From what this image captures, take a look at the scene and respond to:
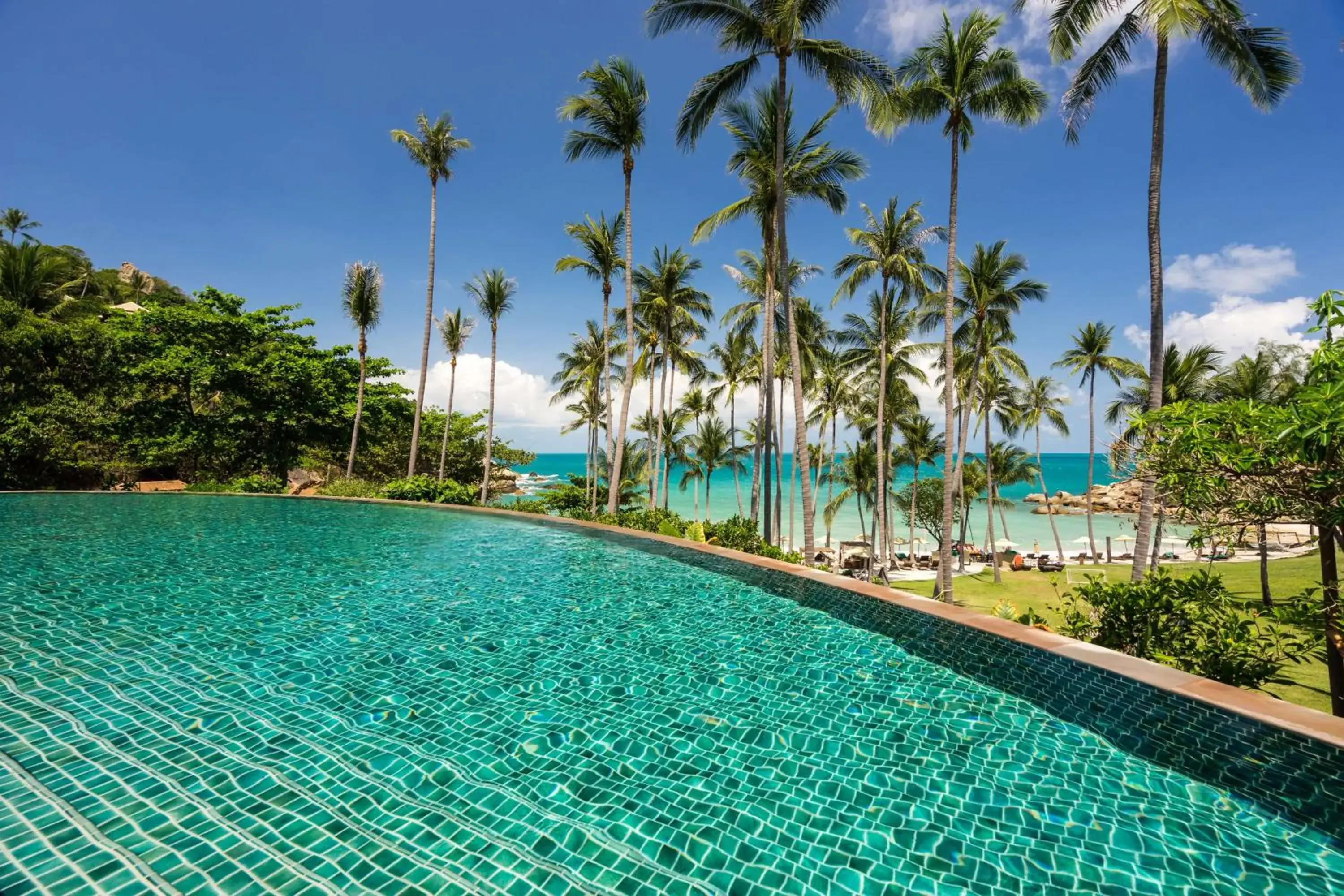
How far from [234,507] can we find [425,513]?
19.1 feet

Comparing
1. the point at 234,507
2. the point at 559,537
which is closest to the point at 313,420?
the point at 234,507

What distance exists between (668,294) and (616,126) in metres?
6.24

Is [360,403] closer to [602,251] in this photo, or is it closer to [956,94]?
[602,251]

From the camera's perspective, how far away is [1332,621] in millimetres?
3764

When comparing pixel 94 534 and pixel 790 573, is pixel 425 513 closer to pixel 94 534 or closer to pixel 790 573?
pixel 94 534

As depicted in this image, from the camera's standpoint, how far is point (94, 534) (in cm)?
1088

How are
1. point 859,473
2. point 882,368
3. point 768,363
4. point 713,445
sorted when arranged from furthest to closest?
point 713,445, point 859,473, point 882,368, point 768,363

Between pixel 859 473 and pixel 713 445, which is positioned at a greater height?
pixel 713 445

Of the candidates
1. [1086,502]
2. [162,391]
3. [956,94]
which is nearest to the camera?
[956,94]

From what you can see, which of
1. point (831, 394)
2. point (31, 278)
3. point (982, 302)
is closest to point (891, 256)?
point (982, 302)

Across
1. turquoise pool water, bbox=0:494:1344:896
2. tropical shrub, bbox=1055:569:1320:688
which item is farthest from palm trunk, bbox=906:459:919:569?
turquoise pool water, bbox=0:494:1344:896

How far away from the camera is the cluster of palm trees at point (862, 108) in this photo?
907 centimetres

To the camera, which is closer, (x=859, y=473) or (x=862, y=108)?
(x=862, y=108)

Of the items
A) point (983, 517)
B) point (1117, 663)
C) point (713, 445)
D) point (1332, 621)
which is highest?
point (713, 445)
